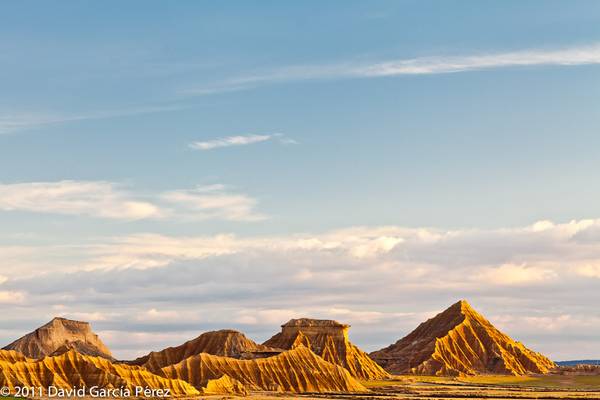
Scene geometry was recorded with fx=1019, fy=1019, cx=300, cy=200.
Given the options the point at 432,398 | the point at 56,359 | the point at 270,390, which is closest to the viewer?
the point at 56,359

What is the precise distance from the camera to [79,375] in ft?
543

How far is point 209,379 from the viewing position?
18612 centimetres

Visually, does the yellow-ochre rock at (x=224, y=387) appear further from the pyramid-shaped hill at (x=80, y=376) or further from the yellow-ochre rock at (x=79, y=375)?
the yellow-ochre rock at (x=79, y=375)

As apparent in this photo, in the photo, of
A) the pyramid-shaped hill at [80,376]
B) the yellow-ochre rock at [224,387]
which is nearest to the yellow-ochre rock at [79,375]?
the pyramid-shaped hill at [80,376]

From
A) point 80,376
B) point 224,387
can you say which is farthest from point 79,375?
point 224,387

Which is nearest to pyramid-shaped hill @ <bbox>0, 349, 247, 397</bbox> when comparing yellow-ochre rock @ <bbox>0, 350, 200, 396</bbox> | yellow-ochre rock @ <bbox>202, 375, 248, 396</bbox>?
yellow-ochre rock @ <bbox>0, 350, 200, 396</bbox>

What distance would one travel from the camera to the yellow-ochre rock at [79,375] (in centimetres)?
16088

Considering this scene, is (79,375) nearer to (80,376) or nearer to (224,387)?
(80,376)

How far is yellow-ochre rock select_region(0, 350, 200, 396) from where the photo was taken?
161 meters

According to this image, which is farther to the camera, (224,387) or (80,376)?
(224,387)

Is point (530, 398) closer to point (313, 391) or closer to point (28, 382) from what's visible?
point (313, 391)

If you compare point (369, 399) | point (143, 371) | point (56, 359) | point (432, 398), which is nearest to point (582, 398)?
point (432, 398)

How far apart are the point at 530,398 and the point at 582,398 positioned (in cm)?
971

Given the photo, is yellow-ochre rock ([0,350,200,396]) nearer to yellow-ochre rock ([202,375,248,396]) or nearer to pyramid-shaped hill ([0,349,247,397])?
pyramid-shaped hill ([0,349,247,397])
